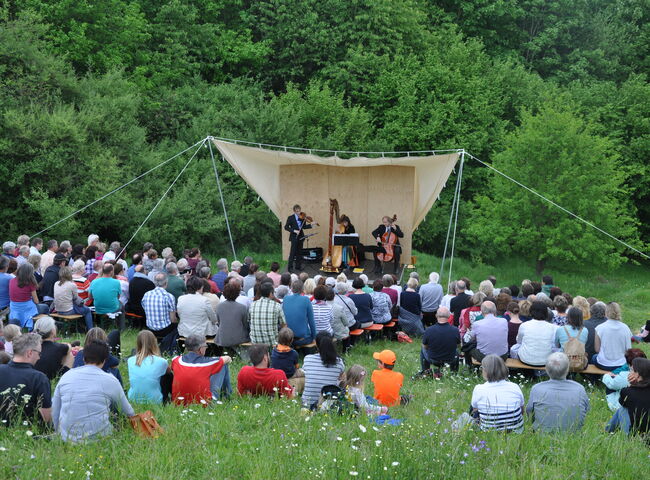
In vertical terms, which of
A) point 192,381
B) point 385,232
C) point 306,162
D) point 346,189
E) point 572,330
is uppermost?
point 306,162

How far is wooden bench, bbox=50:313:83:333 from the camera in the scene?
9.70 meters

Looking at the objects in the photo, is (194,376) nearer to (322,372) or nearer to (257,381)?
(257,381)

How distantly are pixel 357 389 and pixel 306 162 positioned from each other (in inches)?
395

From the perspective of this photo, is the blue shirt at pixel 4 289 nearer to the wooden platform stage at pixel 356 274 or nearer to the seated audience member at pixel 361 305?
the seated audience member at pixel 361 305

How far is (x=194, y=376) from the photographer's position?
6.29 metres

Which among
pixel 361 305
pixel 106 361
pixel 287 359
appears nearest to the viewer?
pixel 106 361

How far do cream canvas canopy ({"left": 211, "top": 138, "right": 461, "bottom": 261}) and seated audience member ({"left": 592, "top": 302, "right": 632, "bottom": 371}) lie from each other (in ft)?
23.9

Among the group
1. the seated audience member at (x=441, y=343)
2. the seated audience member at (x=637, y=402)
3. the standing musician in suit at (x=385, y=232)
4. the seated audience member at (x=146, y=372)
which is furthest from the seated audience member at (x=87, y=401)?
the standing musician in suit at (x=385, y=232)

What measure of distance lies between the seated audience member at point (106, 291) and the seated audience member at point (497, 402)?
583cm

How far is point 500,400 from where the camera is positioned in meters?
5.69

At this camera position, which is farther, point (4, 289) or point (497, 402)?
point (4, 289)

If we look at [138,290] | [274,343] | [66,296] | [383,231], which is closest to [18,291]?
[66,296]

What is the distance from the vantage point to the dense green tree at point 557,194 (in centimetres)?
1898

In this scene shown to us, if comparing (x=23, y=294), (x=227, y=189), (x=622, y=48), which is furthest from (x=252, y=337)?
(x=622, y=48)
